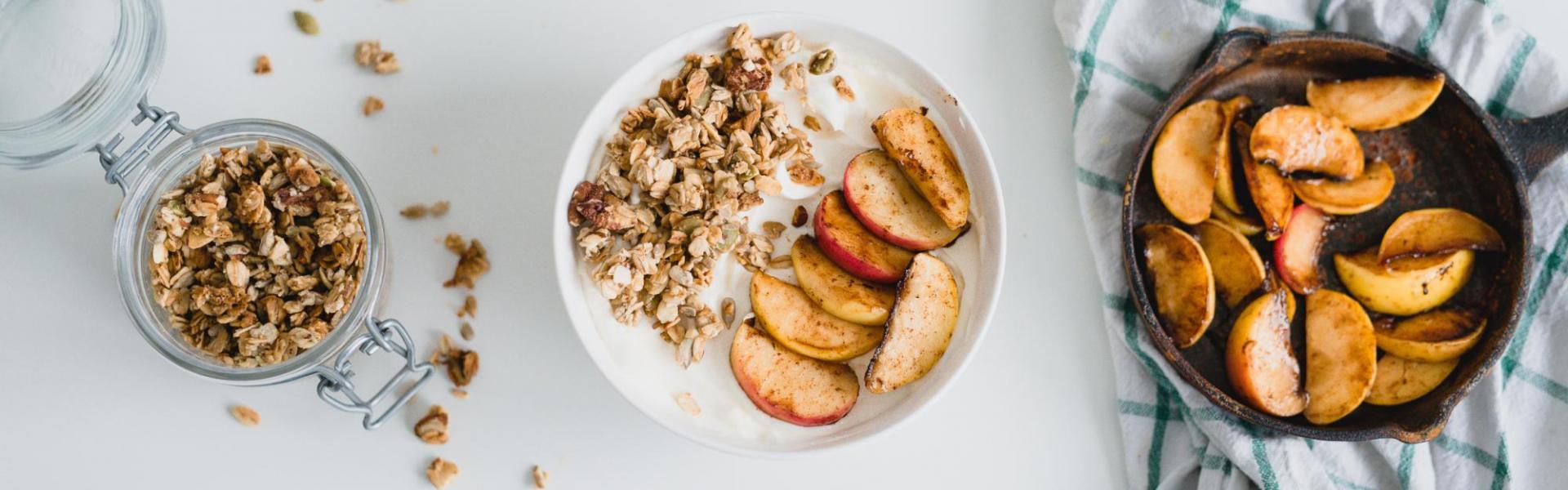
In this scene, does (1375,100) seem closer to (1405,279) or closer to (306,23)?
(1405,279)

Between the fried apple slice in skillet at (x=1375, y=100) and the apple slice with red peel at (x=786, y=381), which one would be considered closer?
the apple slice with red peel at (x=786, y=381)

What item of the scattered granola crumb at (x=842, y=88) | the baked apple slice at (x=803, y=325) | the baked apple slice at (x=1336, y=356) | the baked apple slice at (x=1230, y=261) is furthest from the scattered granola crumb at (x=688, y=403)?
the baked apple slice at (x=1336, y=356)

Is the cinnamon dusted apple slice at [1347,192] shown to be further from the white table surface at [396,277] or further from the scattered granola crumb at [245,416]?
the scattered granola crumb at [245,416]

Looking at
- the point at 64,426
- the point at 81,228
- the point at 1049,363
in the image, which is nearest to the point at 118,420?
the point at 64,426

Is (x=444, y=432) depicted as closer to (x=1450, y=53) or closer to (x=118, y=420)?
(x=118, y=420)

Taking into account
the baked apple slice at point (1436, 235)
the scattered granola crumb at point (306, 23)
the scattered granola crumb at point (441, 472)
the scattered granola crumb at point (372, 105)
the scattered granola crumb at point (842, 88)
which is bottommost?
the scattered granola crumb at point (441, 472)

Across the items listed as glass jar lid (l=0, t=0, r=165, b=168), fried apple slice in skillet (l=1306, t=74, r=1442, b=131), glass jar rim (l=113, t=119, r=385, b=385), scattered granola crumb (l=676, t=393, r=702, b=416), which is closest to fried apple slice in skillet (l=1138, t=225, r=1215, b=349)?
fried apple slice in skillet (l=1306, t=74, r=1442, b=131)
